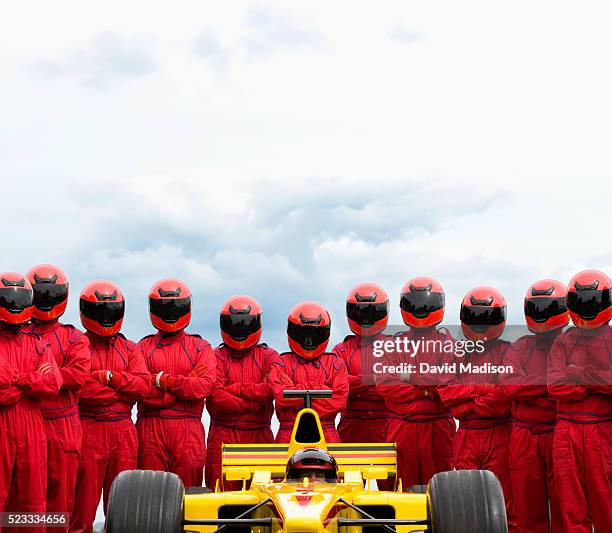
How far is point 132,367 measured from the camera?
11.6m

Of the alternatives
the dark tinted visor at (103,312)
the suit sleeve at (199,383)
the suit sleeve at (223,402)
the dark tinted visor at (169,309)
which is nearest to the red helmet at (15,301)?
the dark tinted visor at (103,312)

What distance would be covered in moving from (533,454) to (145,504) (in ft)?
16.1

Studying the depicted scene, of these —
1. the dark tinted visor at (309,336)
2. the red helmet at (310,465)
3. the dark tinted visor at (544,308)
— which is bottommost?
the red helmet at (310,465)

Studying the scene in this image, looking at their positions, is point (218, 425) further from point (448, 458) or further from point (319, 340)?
point (448, 458)

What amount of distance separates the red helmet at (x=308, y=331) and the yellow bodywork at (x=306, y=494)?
213cm

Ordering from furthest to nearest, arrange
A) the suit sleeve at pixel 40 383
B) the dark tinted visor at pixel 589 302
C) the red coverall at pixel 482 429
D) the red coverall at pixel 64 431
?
the red coverall at pixel 482 429 < the red coverall at pixel 64 431 < the dark tinted visor at pixel 589 302 < the suit sleeve at pixel 40 383

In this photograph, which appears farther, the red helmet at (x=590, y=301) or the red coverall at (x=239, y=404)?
the red coverall at (x=239, y=404)

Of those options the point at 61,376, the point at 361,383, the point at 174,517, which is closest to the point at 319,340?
the point at 361,383

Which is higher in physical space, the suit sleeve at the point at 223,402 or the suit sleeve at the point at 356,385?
the suit sleeve at the point at 356,385

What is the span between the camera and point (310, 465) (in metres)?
8.66

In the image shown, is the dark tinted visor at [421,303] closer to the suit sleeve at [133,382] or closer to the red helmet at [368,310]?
the red helmet at [368,310]

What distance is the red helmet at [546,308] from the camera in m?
11.2

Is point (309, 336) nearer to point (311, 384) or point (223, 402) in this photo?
point (311, 384)

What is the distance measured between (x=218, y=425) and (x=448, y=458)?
2.81 metres
